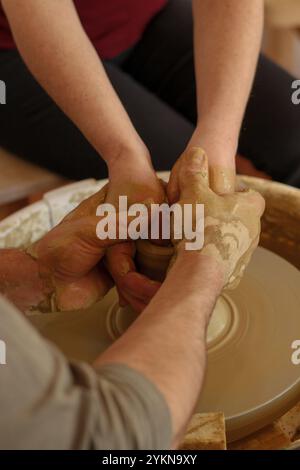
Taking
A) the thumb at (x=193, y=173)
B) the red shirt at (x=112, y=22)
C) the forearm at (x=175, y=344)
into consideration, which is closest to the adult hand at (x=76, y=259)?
the thumb at (x=193, y=173)

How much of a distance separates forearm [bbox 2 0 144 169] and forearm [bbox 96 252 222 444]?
0.49 m

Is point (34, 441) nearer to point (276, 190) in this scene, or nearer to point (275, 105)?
point (276, 190)

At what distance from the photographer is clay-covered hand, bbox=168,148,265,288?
38.7 inches

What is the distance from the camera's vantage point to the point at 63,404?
0.60 meters

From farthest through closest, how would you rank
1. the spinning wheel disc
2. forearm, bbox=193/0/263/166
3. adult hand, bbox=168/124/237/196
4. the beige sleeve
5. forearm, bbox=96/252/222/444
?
forearm, bbox=193/0/263/166
adult hand, bbox=168/124/237/196
the spinning wheel disc
forearm, bbox=96/252/222/444
the beige sleeve

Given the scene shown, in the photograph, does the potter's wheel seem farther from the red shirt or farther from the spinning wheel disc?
the red shirt

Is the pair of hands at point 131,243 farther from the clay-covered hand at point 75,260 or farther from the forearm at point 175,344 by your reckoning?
the forearm at point 175,344

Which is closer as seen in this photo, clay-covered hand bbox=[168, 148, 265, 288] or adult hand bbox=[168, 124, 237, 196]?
clay-covered hand bbox=[168, 148, 265, 288]

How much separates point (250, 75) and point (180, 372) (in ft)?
2.75

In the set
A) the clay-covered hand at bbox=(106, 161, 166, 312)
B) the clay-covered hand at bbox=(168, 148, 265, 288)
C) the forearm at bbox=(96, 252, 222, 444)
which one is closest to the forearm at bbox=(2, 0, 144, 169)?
the clay-covered hand at bbox=(106, 161, 166, 312)

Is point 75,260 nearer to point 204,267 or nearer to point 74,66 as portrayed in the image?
point 204,267

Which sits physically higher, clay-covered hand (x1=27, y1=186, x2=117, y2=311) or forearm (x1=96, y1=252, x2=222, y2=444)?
forearm (x1=96, y1=252, x2=222, y2=444)

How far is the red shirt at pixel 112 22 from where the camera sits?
1.68 meters
